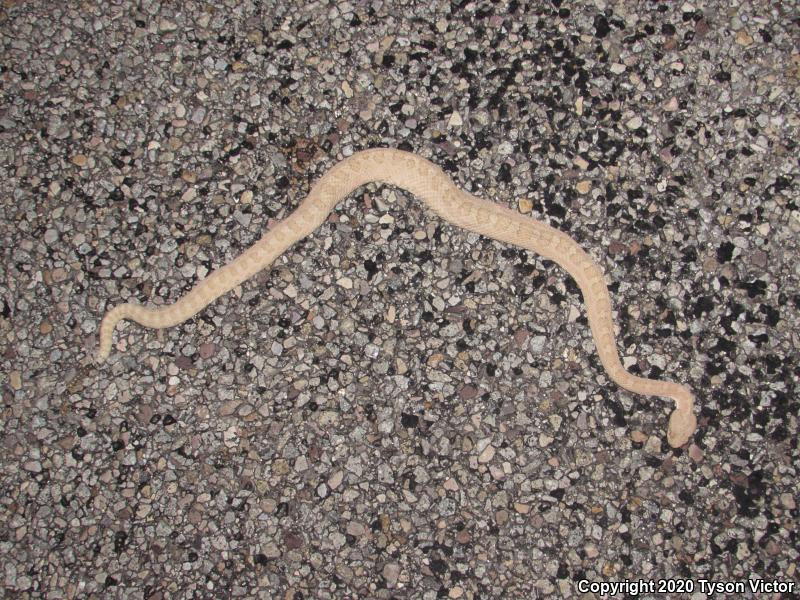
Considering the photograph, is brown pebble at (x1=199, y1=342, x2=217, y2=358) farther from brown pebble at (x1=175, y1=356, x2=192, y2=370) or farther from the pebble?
the pebble

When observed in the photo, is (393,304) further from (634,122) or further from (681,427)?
(634,122)

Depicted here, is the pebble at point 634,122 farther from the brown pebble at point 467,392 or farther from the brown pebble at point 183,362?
the brown pebble at point 183,362

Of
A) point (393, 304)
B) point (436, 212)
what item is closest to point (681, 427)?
point (393, 304)

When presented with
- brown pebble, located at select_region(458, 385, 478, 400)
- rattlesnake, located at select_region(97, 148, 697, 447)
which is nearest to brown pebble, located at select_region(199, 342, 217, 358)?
rattlesnake, located at select_region(97, 148, 697, 447)

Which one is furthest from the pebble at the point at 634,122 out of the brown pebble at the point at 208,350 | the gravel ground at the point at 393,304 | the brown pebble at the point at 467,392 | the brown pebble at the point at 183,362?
the brown pebble at the point at 183,362

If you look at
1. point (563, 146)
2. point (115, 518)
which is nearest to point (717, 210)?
point (563, 146)
